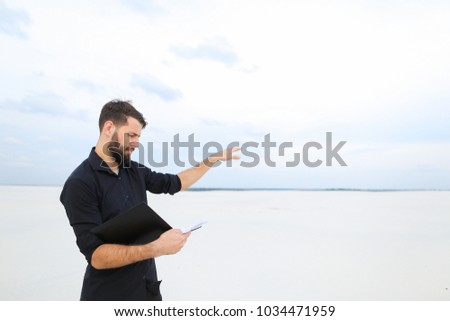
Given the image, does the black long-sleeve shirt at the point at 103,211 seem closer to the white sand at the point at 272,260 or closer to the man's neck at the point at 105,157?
the man's neck at the point at 105,157

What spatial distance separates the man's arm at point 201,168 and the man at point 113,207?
44cm

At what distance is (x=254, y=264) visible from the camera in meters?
4.71

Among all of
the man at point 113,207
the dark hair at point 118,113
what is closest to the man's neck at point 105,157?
the man at point 113,207

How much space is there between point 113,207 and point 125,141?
0.34 m

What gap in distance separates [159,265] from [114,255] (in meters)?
3.27

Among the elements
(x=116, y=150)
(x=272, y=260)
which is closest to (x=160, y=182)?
(x=116, y=150)

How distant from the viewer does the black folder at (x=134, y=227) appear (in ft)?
5.27

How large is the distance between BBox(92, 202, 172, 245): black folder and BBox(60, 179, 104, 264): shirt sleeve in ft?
0.17

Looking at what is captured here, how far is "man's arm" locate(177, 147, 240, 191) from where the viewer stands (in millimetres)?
2488

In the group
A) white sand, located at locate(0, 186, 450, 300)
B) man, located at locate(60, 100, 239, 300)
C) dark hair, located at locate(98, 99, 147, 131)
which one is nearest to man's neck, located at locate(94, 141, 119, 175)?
man, located at locate(60, 100, 239, 300)

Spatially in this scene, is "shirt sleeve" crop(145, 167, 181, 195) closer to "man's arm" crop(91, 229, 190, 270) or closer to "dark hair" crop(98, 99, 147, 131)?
"dark hair" crop(98, 99, 147, 131)

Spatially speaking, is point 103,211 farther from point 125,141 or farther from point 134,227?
point 125,141
